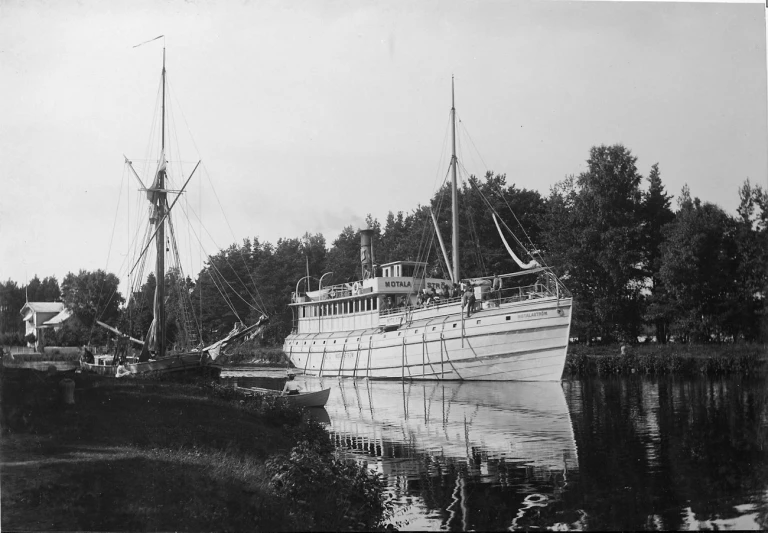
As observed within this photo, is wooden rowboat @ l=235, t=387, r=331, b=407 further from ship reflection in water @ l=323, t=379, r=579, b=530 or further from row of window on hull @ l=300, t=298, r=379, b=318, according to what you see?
row of window on hull @ l=300, t=298, r=379, b=318

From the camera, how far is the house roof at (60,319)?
119 feet

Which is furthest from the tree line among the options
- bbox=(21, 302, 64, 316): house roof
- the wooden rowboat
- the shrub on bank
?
the shrub on bank

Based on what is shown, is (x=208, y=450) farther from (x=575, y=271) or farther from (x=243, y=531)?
(x=575, y=271)

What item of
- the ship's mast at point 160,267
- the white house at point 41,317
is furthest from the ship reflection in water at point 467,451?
the white house at point 41,317

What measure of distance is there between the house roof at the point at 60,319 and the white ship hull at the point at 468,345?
1929cm

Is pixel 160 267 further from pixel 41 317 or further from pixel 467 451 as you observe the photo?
pixel 467 451

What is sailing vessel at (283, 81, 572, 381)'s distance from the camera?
39.7m

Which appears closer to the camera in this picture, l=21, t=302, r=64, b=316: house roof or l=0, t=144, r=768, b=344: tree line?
l=21, t=302, r=64, b=316: house roof

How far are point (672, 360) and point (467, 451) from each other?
91.9ft

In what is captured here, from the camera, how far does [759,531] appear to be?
13.2 metres

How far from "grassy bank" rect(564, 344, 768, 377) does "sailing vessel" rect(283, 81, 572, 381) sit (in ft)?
19.1

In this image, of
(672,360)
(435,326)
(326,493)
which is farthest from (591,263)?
(326,493)

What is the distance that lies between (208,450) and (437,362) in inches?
1162

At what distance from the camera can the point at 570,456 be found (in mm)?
19141
